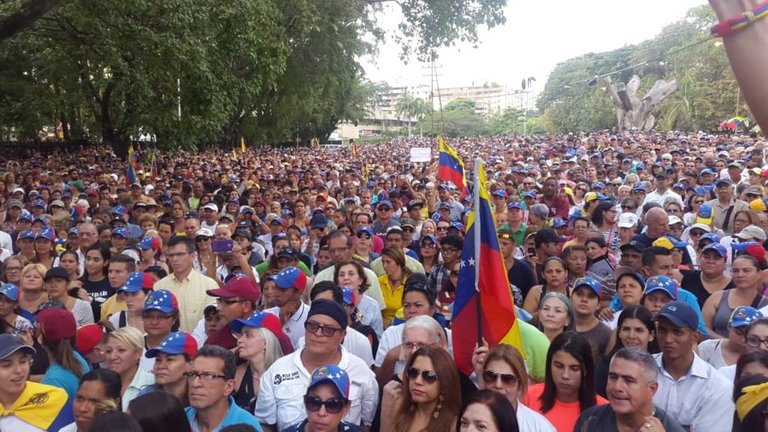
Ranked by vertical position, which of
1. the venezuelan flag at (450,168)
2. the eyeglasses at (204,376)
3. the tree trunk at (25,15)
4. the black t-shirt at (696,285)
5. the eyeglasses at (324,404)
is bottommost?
the black t-shirt at (696,285)

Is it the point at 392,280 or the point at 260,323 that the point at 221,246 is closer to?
the point at 392,280

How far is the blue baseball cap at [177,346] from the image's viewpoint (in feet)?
13.4

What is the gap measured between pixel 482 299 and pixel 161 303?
7.22ft

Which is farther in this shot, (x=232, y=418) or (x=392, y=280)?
(x=392, y=280)

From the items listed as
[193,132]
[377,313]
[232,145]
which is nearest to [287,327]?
[377,313]

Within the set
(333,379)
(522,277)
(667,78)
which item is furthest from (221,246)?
(667,78)

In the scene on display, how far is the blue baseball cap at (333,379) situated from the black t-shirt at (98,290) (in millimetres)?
3721

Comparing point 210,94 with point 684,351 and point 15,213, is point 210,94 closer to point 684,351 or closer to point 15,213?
point 15,213

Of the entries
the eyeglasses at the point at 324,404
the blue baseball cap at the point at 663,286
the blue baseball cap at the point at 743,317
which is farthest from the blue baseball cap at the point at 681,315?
the eyeglasses at the point at 324,404

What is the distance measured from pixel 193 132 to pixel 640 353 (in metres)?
14.8

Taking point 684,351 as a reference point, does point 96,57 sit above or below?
above

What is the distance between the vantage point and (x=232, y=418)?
12.0ft

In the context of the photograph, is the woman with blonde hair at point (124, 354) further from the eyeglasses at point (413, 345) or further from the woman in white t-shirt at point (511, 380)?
the woman in white t-shirt at point (511, 380)

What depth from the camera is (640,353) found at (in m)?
3.44
